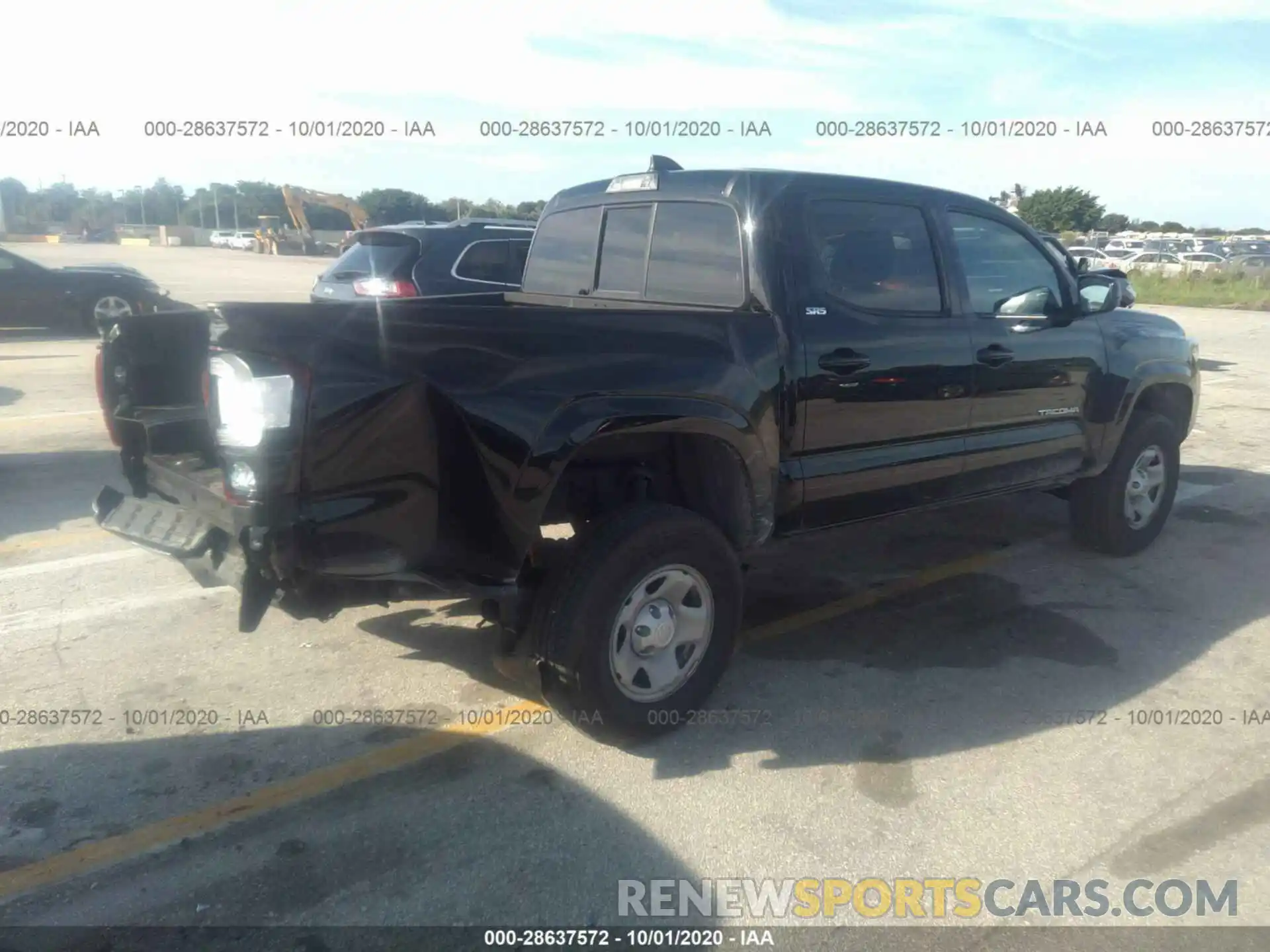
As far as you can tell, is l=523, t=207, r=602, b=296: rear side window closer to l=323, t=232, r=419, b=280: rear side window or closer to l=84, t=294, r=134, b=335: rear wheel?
l=323, t=232, r=419, b=280: rear side window

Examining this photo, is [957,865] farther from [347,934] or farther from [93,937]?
[93,937]

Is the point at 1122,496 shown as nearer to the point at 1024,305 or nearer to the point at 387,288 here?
the point at 1024,305

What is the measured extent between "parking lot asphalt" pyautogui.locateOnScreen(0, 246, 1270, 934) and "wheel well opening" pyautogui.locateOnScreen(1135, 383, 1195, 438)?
2.91ft

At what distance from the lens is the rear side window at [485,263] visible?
922 cm

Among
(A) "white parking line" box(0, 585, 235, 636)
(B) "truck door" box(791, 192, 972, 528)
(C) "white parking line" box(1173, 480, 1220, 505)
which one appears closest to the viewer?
(B) "truck door" box(791, 192, 972, 528)


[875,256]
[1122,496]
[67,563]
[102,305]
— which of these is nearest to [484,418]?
[875,256]

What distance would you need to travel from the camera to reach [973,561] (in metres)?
5.78

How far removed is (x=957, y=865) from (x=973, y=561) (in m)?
2.98

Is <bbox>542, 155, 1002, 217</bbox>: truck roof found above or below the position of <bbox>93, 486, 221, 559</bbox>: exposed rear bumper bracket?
above

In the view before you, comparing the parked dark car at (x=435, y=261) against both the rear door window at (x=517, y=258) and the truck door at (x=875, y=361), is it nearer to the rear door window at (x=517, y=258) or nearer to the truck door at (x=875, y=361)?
the rear door window at (x=517, y=258)

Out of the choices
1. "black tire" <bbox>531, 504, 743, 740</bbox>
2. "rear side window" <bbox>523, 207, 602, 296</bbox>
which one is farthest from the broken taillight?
"black tire" <bbox>531, 504, 743, 740</bbox>

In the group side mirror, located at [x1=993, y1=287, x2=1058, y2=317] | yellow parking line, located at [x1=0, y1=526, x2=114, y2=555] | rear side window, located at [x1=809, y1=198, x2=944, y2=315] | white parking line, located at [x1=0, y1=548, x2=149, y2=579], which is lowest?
white parking line, located at [x1=0, y1=548, x2=149, y2=579]

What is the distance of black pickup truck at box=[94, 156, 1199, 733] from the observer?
301 cm

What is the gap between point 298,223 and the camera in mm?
34938
